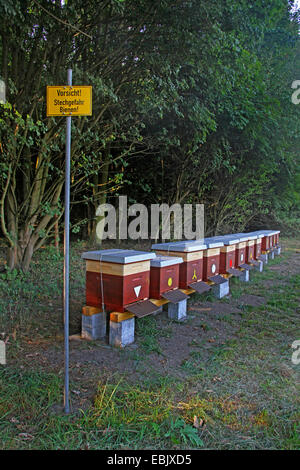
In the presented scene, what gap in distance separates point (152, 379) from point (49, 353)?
3.51 feet

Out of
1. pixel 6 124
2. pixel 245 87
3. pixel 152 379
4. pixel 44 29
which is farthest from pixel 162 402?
pixel 245 87

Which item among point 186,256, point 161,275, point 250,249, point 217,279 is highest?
point 186,256

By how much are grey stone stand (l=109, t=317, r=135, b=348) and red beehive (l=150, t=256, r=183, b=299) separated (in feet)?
1.65

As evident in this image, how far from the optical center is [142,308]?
3.32 metres

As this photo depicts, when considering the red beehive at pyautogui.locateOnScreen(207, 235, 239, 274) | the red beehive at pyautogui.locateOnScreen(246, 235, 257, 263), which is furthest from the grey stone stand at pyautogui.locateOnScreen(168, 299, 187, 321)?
the red beehive at pyautogui.locateOnScreen(246, 235, 257, 263)

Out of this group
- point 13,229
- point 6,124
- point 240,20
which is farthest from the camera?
point 13,229

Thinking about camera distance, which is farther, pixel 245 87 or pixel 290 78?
pixel 290 78

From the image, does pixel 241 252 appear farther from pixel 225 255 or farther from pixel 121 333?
pixel 121 333

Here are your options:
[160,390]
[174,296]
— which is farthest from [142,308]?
[160,390]

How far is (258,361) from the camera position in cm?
314

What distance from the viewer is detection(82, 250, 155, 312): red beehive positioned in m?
3.21

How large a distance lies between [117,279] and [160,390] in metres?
1.10

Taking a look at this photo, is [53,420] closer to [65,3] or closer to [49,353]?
[49,353]

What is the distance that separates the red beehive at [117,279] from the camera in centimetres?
321
